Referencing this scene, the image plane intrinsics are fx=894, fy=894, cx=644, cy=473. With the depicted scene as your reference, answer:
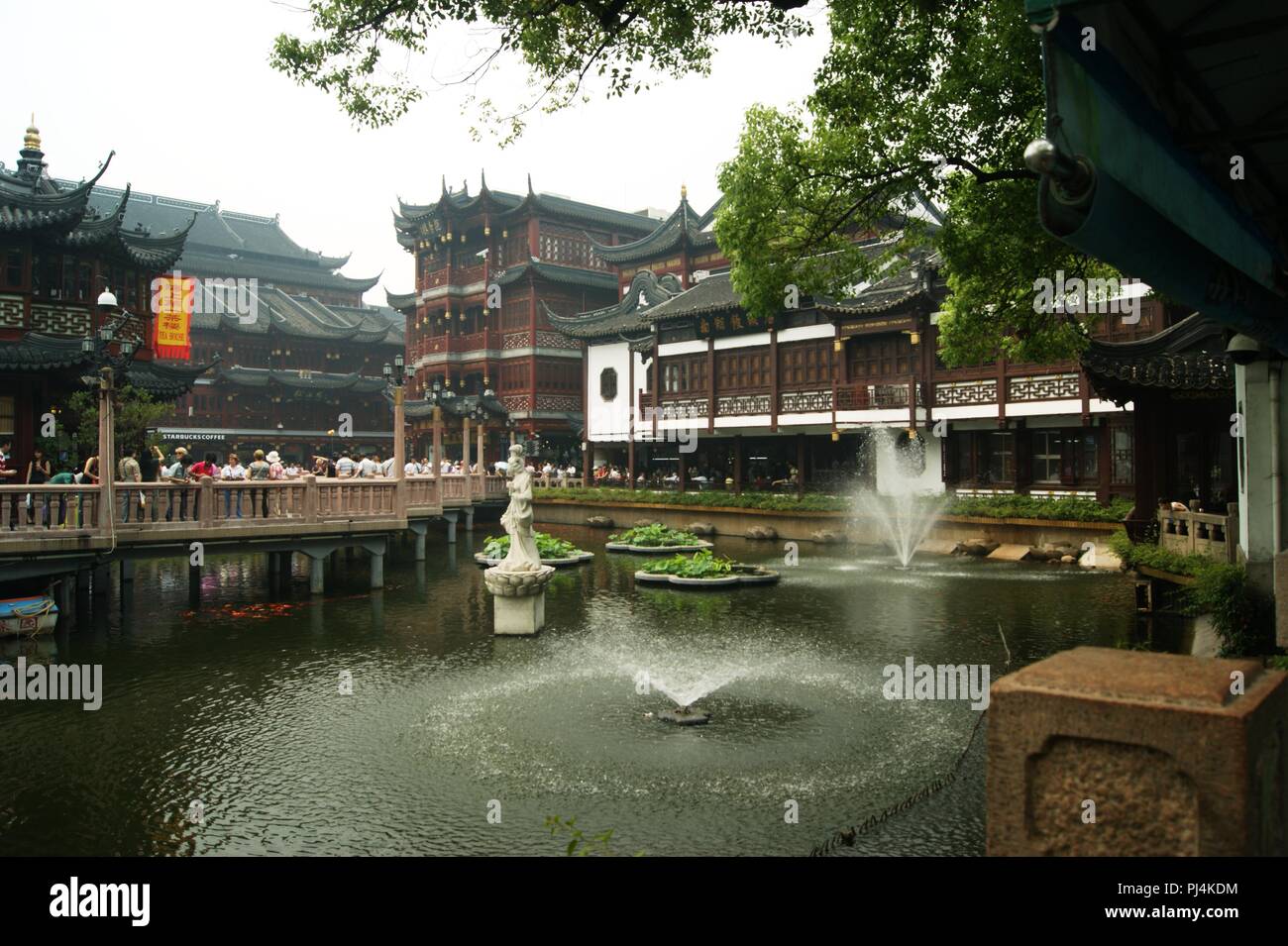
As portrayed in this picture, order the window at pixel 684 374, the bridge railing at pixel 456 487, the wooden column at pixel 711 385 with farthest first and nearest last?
the window at pixel 684 374
the wooden column at pixel 711 385
the bridge railing at pixel 456 487

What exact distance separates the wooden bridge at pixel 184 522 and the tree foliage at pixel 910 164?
946 centimetres

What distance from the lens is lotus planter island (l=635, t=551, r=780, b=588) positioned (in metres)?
18.7

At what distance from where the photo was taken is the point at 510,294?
1906 inches

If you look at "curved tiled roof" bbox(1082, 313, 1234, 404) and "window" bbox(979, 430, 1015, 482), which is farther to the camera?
"window" bbox(979, 430, 1015, 482)

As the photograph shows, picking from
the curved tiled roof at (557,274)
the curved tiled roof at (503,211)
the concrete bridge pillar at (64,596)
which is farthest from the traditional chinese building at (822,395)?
the concrete bridge pillar at (64,596)

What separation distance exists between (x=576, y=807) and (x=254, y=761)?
136 inches

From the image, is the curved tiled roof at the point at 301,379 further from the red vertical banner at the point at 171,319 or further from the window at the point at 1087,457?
the window at the point at 1087,457

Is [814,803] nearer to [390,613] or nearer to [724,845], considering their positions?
[724,845]

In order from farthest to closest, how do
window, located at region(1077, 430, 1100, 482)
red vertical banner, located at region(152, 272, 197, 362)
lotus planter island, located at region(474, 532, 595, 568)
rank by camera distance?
red vertical banner, located at region(152, 272, 197, 362)
window, located at region(1077, 430, 1100, 482)
lotus planter island, located at region(474, 532, 595, 568)

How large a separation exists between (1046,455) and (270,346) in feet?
147

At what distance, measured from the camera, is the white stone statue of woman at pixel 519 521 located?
1410 centimetres

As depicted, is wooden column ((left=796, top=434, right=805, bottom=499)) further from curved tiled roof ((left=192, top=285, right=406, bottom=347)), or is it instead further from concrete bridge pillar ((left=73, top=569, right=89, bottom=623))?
curved tiled roof ((left=192, top=285, right=406, bottom=347))

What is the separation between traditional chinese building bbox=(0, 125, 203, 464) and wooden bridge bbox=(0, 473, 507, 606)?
657 centimetres

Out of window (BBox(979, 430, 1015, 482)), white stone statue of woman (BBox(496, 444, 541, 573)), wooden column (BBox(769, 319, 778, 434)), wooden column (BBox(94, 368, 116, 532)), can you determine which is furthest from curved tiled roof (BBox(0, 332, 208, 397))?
window (BBox(979, 430, 1015, 482))
